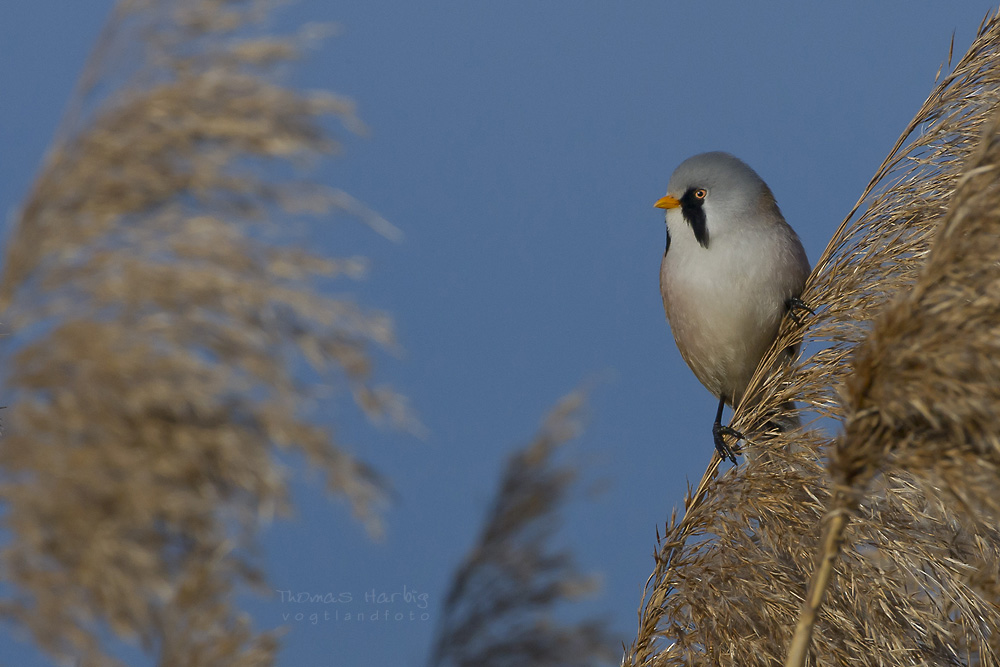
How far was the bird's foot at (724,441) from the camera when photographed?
1938 mm

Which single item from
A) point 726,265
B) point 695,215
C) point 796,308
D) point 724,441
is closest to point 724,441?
point 724,441

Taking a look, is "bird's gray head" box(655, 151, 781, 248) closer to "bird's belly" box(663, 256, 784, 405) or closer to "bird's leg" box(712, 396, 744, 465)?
"bird's belly" box(663, 256, 784, 405)

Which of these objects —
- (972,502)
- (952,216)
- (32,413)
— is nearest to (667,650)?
(972,502)

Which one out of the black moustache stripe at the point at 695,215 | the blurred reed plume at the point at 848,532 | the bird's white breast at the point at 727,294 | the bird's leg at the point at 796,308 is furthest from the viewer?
the black moustache stripe at the point at 695,215

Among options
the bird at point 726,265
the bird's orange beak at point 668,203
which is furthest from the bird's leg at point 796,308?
the bird's orange beak at point 668,203

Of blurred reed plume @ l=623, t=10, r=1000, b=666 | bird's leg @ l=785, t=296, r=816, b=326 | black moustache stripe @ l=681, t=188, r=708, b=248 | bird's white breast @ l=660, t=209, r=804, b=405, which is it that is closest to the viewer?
blurred reed plume @ l=623, t=10, r=1000, b=666

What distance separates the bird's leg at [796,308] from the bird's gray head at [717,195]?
24 cm

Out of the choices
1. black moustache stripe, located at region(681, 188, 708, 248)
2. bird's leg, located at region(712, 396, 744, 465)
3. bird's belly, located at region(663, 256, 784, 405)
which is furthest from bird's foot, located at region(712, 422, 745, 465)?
black moustache stripe, located at region(681, 188, 708, 248)

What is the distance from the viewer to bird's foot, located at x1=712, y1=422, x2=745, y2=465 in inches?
76.3

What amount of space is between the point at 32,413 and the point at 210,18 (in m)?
0.75

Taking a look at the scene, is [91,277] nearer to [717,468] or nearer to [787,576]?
[717,468]

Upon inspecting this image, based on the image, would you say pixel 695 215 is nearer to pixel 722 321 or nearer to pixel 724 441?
pixel 722 321

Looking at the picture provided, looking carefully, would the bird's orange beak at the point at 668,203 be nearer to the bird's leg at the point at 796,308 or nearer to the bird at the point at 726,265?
the bird at the point at 726,265

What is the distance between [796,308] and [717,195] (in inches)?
15.6
